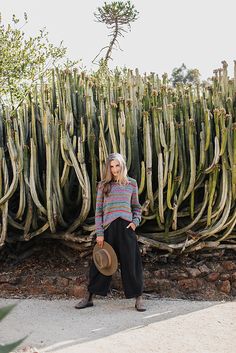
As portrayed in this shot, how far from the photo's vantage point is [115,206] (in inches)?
218

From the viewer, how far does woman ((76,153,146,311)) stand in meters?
5.50

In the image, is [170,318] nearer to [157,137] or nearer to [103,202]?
[103,202]

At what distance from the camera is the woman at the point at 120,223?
550 centimetres

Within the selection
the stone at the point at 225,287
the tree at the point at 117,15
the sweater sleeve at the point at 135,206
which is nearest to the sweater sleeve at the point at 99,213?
the sweater sleeve at the point at 135,206

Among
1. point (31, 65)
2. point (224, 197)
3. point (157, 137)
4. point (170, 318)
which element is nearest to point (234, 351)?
point (170, 318)

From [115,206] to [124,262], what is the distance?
1.82 ft

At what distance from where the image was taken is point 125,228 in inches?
218

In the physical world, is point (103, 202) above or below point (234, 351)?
above

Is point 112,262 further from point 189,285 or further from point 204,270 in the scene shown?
point 204,270

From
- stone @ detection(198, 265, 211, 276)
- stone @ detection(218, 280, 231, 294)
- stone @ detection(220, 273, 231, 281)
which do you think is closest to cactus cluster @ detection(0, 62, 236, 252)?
stone @ detection(198, 265, 211, 276)

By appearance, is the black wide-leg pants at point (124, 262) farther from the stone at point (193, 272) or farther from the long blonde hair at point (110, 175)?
the stone at point (193, 272)

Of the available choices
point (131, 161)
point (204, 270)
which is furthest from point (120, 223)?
point (204, 270)

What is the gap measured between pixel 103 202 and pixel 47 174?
81 cm

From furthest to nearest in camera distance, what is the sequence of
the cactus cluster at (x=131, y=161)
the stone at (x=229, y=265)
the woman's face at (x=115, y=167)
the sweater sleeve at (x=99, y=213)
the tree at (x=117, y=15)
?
1. the tree at (x=117, y=15)
2. the stone at (x=229, y=265)
3. the cactus cluster at (x=131, y=161)
4. the sweater sleeve at (x=99, y=213)
5. the woman's face at (x=115, y=167)
